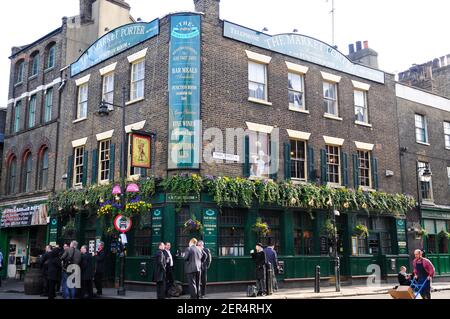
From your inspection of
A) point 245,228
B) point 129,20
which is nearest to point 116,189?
point 245,228

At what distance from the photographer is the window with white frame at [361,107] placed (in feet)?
78.1

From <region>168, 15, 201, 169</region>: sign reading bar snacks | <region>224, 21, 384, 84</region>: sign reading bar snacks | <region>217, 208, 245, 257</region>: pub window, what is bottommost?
<region>217, 208, 245, 257</region>: pub window

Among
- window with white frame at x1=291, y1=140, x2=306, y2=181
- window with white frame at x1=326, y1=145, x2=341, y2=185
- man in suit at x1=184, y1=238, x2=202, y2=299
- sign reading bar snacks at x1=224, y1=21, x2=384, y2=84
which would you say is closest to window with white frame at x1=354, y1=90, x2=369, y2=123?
sign reading bar snacks at x1=224, y1=21, x2=384, y2=84

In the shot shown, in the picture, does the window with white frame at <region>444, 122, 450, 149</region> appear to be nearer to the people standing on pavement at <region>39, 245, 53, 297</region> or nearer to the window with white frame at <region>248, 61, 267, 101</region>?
the window with white frame at <region>248, 61, 267, 101</region>

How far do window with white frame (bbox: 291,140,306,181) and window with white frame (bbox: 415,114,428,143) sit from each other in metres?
8.58

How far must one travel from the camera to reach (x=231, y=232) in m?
18.5

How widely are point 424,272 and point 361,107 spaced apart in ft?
42.6

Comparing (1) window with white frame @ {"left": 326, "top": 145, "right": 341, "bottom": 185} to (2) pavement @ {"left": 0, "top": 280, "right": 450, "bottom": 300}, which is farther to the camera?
(1) window with white frame @ {"left": 326, "top": 145, "right": 341, "bottom": 185}

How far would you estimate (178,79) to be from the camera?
1834 centimetres

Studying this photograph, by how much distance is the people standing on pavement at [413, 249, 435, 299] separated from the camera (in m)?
12.2

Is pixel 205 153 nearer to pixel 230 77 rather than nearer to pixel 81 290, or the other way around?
pixel 230 77

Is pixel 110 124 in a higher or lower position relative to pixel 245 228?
higher

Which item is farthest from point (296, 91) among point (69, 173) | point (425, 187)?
point (69, 173)
